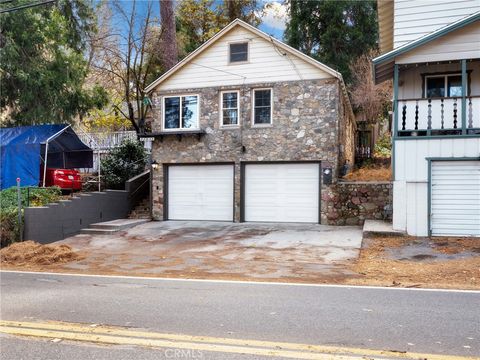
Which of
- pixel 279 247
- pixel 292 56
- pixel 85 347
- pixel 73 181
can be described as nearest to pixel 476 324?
pixel 85 347

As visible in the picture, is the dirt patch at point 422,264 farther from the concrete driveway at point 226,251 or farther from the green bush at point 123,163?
the green bush at point 123,163

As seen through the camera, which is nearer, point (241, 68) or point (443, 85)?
point (443, 85)

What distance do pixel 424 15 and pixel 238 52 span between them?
6709 mm

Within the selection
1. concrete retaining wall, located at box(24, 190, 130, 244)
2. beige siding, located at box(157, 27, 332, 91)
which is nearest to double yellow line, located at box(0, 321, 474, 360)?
concrete retaining wall, located at box(24, 190, 130, 244)

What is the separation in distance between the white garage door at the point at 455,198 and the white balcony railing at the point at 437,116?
104cm

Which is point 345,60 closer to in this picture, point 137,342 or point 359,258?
point 359,258

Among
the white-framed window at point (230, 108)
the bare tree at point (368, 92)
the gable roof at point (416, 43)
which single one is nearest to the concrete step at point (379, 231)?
the gable roof at point (416, 43)

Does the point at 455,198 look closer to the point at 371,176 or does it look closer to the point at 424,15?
the point at 371,176

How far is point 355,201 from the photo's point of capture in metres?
15.5

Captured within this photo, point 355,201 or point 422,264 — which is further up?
point 355,201

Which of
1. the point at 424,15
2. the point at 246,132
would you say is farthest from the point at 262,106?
the point at 424,15

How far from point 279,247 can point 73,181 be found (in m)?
9.97

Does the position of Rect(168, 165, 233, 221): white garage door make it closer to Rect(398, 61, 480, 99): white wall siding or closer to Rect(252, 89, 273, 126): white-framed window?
Rect(252, 89, 273, 126): white-framed window

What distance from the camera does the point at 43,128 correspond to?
17719mm
